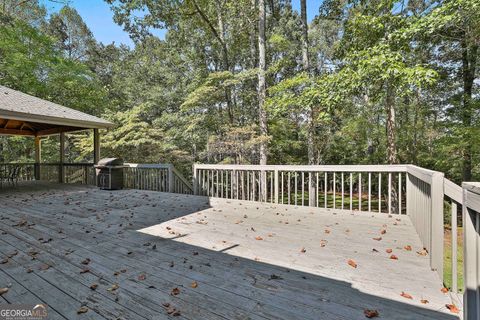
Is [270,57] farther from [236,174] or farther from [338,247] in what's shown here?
[338,247]

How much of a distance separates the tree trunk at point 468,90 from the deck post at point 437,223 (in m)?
8.79

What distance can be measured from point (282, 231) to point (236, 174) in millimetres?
2592

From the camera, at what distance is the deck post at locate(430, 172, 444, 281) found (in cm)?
214

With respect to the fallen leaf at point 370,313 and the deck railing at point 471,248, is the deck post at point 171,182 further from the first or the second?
the deck railing at point 471,248

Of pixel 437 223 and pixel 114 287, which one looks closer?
pixel 114 287

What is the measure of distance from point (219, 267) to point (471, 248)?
5.98 ft

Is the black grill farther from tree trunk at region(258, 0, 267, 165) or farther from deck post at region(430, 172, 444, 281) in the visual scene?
deck post at region(430, 172, 444, 281)

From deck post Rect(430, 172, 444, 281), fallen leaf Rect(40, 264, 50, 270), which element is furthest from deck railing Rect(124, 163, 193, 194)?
deck post Rect(430, 172, 444, 281)

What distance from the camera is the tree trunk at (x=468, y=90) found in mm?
9344

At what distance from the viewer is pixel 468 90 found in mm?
10211

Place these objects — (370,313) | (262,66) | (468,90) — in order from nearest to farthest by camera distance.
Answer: (370,313)
(262,66)
(468,90)

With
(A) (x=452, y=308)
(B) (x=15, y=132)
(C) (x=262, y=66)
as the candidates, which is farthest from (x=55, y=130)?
(A) (x=452, y=308)

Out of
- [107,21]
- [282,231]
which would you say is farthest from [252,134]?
[107,21]

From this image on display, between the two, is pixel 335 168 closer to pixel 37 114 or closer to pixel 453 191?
pixel 453 191
